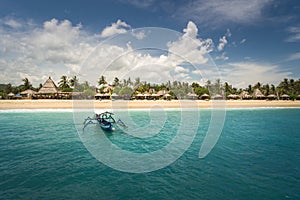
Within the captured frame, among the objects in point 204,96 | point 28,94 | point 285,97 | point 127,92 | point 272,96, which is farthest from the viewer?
point 285,97

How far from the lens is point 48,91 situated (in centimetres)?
4381

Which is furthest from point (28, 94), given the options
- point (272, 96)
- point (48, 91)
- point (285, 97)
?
point (285, 97)

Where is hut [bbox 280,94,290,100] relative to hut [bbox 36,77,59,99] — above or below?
below

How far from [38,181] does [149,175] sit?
4.06m

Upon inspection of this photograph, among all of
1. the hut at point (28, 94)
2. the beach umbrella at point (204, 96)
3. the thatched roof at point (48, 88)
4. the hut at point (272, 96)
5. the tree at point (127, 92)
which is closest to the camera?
the tree at point (127, 92)

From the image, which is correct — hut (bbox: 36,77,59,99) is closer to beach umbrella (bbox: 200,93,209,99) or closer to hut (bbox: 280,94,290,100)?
beach umbrella (bbox: 200,93,209,99)

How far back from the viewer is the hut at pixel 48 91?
43.7 meters

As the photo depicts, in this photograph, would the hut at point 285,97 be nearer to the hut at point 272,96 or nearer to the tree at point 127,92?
the hut at point 272,96

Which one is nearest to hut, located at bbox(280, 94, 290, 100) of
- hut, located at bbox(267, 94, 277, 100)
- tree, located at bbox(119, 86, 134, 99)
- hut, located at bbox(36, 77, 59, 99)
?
hut, located at bbox(267, 94, 277, 100)

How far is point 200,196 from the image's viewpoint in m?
5.53

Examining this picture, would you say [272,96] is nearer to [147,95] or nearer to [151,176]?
[147,95]

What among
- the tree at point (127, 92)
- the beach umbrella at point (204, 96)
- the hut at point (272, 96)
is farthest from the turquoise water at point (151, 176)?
the hut at point (272, 96)

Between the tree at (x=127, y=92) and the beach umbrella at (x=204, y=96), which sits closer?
the tree at (x=127, y=92)

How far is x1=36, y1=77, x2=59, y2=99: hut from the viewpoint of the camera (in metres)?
43.7
